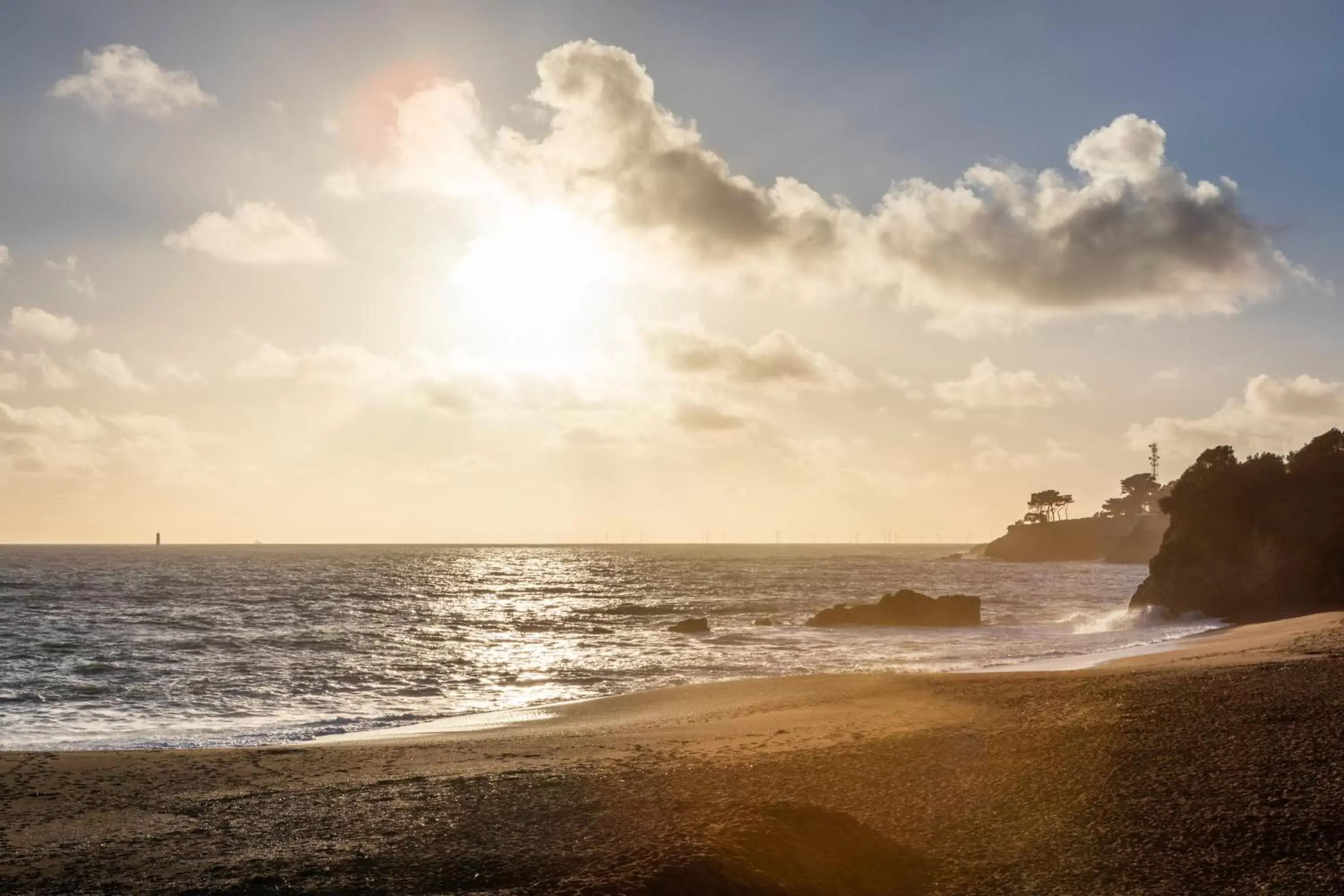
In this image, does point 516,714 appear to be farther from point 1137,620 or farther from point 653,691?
point 1137,620

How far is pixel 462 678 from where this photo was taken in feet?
128

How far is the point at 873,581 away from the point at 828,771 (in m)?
116

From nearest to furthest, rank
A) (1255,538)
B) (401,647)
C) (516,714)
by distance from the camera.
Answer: (516,714), (401,647), (1255,538)

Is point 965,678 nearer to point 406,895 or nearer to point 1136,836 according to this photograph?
point 1136,836

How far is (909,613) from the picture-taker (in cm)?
6550

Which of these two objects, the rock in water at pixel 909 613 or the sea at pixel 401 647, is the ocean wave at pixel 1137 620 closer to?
the sea at pixel 401 647

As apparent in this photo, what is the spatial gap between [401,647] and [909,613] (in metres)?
35.8

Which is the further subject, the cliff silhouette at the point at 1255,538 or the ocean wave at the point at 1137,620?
the ocean wave at the point at 1137,620

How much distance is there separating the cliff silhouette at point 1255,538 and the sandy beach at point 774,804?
33.4 m

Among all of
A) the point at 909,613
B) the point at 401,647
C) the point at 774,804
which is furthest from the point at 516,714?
the point at 909,613

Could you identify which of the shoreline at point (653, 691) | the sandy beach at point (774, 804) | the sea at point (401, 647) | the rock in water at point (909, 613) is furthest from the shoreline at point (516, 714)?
the rock in water at point (909, 613)

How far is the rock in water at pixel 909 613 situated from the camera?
63.7m

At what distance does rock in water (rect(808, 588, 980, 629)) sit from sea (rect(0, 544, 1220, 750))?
199 centimetres

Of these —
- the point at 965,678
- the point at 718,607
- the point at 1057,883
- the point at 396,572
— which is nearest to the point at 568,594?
the point at 718,607
